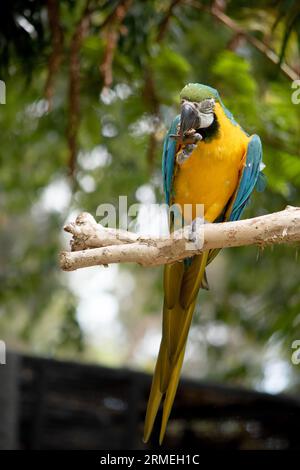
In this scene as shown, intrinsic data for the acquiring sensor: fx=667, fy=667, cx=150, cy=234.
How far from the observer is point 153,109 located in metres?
2.49

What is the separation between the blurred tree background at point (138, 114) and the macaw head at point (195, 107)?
29 centimetres

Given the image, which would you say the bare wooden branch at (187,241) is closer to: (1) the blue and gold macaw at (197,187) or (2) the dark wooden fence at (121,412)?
(1) the blue and gold macaw at (197,187)

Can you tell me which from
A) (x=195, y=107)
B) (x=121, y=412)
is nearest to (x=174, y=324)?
(x=195, y=107)

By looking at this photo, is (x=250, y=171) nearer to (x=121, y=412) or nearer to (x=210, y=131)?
(x=210, y=131)

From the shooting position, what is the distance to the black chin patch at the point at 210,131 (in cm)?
143

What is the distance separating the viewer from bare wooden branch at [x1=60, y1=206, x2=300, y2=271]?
126 cm

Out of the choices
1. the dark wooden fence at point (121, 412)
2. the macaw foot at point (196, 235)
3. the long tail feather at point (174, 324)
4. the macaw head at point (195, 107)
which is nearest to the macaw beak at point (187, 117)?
the macaw head at point (195, 107)

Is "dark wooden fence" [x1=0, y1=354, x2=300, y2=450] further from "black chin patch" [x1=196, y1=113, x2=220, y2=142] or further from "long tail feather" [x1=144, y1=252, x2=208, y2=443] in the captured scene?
"black chin patch" [x1=196, y1=113, x2=220, y2=142]

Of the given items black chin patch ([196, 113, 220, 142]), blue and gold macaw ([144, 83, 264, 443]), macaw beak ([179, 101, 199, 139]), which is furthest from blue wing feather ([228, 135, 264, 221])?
macaw beak ([179, 101, 199, 139])

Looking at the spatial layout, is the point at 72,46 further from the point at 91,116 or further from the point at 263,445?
the point at 263,445

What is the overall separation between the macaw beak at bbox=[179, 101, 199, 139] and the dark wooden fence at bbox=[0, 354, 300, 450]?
2435 mm

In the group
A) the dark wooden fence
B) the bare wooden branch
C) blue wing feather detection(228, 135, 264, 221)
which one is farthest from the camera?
the dark wooden fence

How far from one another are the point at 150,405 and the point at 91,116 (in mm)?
1618
